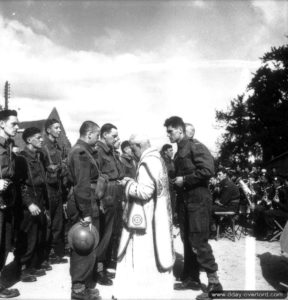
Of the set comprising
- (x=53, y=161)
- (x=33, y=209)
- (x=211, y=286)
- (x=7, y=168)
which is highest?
(x=53, y=161)

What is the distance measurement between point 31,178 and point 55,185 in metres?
1.08

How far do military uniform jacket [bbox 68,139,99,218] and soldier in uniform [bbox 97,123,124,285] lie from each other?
1002 mm

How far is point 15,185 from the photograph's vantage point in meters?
5.67

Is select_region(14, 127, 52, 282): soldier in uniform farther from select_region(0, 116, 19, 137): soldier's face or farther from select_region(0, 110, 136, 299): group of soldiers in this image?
select_region(0, 116, 19, 137): soldier's face

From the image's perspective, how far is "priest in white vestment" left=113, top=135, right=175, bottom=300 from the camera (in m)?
4.22

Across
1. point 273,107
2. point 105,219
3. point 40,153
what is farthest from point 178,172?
point 273,107

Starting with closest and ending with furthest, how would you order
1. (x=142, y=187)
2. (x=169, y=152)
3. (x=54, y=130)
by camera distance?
(x=142, y=187) → (x=54, y=130) → (x=169, y=152)

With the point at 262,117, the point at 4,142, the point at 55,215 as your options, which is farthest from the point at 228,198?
the point at 262,117

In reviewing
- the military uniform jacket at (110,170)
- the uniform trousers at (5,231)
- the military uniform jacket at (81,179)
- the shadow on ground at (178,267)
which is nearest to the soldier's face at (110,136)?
the military uniform jacket at (110,170)

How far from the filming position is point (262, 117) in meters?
37.7

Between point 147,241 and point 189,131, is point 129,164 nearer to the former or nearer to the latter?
point 189,131

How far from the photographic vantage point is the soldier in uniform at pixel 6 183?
509 cm

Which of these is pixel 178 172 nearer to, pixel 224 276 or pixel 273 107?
pixel 224 276

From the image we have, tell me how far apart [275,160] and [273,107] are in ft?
16.9
